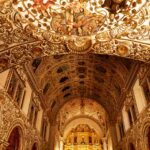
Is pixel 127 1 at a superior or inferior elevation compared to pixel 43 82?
inferior

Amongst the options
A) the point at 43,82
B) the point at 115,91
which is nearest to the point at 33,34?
the point at 43,82

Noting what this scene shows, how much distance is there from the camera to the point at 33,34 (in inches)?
293

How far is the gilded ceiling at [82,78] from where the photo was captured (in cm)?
1381

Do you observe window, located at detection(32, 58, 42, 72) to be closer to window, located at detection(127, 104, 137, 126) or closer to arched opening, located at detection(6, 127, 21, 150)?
arched opening, located at detection(6, 127, 21, 150)

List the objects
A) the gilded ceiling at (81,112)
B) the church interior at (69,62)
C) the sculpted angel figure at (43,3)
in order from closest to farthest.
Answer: the sculpted angel figure at (43,3), the church interior at (69,62), the gilded ceiling at (81,112)

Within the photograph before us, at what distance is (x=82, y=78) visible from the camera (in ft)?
59.2

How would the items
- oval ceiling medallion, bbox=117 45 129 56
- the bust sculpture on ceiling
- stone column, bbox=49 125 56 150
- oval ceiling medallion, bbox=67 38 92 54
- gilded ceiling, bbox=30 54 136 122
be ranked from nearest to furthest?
the bust sculpture on ceiling, oval ceiling medallion, bbox=67 38 92 54, oval ceiling medallion, bbox=117 45 129 56, gilded ceiling, bbox=30 54 136 122, stone column, bbox=49 125 56 150

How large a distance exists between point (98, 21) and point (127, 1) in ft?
4.39

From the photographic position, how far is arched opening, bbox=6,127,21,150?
9158mm

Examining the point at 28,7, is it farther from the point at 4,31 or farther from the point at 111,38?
the point at 111,38

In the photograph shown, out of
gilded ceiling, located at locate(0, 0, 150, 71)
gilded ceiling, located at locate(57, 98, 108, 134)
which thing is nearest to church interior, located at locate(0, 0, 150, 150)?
gilded ceiling, located at locate(0, 0, 150, 71)

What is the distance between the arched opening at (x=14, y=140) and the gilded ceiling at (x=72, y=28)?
379 cm

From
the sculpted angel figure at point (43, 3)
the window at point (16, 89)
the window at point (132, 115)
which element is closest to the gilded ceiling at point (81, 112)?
the window at point (132, 115)

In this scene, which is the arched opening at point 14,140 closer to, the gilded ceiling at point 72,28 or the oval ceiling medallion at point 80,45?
the gilded ceiling at point 72,28
